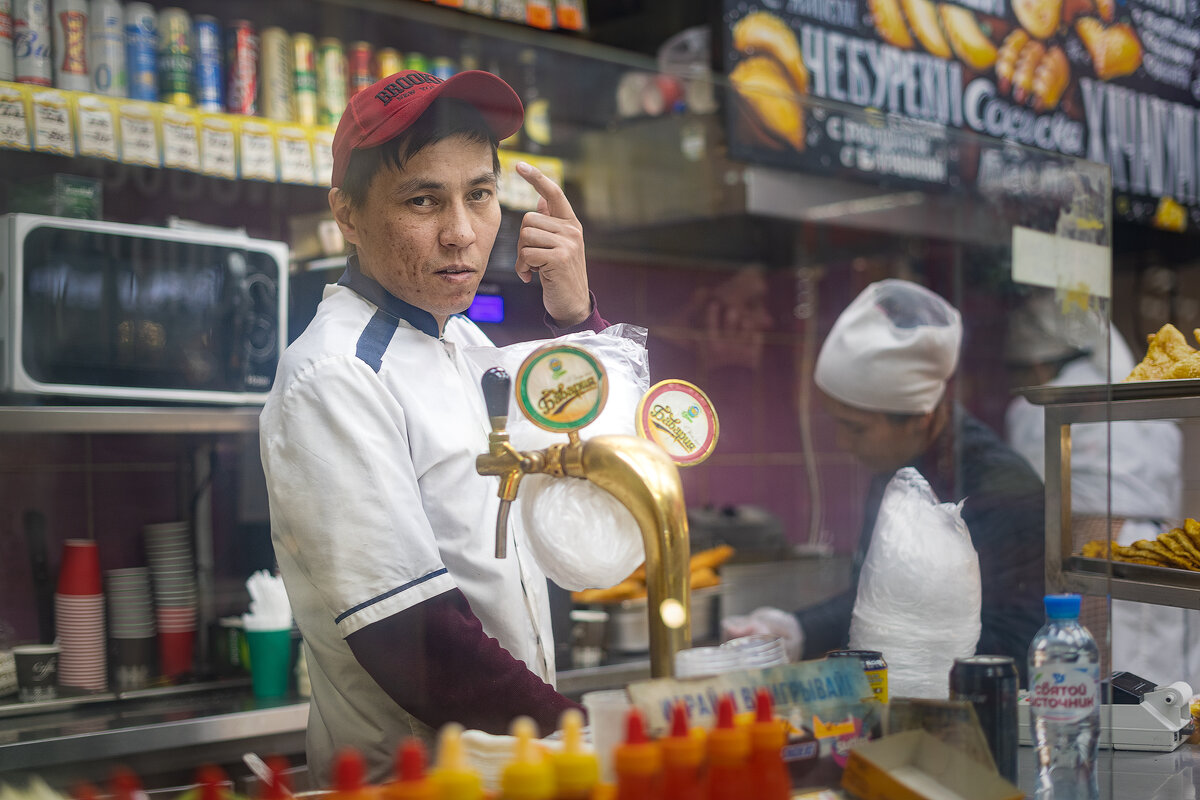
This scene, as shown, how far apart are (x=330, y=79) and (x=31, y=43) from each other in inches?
15.0

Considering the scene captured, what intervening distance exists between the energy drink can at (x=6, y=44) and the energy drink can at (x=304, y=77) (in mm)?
366

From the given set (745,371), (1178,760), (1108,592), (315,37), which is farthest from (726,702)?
(745,371)

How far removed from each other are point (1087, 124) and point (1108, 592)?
2.19 m

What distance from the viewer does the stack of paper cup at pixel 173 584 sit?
157cm

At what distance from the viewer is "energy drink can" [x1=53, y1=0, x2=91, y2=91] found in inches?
58.6

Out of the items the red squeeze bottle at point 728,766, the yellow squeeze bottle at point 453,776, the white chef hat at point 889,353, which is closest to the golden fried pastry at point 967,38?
the white chef hat at point 889,353

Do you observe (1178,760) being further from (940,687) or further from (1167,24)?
(1167,24)

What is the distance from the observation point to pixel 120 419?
1.59 m

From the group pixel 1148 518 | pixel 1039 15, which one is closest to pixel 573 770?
pixel 1148 518

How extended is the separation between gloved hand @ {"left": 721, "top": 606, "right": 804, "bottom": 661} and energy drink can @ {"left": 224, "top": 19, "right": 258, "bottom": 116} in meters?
1.17

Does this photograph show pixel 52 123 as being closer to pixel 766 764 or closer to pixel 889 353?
pixel 766 764

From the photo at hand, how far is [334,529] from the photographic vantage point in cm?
99

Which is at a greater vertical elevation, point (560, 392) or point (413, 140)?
point (413, 140)

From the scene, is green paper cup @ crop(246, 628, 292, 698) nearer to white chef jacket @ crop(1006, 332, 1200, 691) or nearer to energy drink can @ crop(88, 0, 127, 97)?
energy drink can @ crop(88, 0, 127, 97)
